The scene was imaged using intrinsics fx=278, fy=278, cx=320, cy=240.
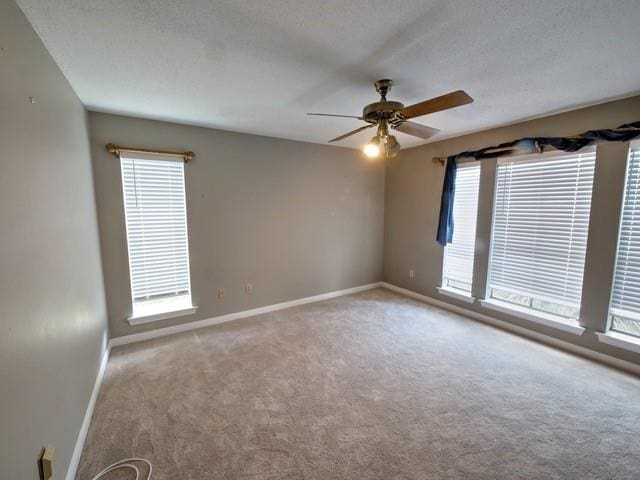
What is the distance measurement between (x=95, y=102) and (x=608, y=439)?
4.66m

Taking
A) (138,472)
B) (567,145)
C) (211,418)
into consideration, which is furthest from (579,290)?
(138,472)

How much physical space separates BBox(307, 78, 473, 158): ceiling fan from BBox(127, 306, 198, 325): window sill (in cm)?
266

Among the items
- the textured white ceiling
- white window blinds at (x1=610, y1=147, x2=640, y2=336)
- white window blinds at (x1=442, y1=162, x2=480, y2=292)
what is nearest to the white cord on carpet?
the textured white ceiling

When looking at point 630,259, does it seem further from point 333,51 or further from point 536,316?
point 333,51

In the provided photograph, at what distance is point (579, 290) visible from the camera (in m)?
2.78

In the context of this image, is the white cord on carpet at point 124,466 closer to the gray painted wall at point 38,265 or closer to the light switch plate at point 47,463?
the gray painted wall at point 38,265

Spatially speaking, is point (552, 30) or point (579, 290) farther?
point (579, 290)

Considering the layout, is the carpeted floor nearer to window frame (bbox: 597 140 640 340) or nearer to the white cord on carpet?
the white cord on carpet

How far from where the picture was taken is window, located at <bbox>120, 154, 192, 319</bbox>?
294 centimetres

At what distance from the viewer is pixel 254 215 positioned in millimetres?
3662

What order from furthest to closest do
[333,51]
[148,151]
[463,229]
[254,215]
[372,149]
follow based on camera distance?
[463,229], [254,215], [148,151], [372,149], [333,51]

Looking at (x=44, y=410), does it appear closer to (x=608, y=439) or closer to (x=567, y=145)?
(x=608, y=439)

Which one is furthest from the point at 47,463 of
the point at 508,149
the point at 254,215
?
the point at 508,149

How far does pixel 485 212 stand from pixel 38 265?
4.06 m
